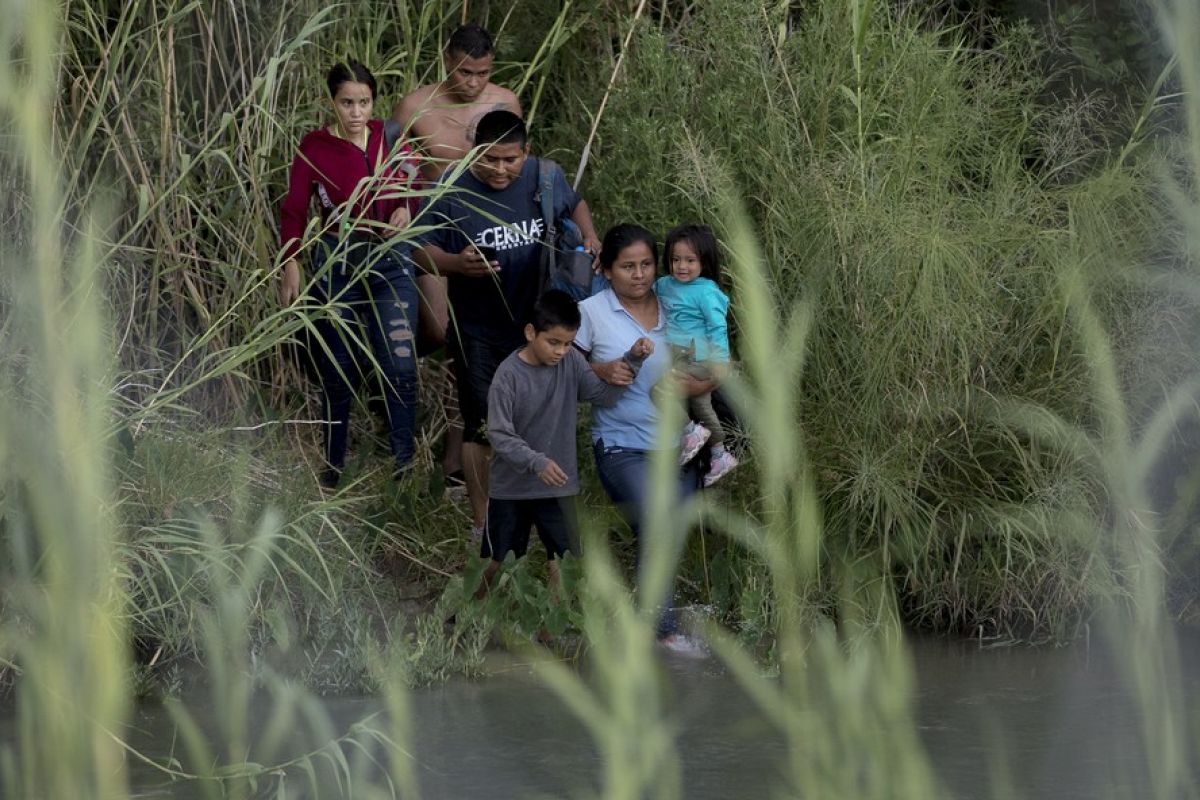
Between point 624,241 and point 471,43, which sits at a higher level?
point 471,43

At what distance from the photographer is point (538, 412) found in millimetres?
→ 5156

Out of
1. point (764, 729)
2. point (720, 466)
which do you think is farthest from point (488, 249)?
point (764, 729)

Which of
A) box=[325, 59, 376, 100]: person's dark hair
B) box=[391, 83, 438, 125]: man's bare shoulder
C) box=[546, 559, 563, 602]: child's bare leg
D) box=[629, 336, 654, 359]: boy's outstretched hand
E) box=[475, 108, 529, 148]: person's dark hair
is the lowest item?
box=[546, 559, 563, 602]: child's bare leg

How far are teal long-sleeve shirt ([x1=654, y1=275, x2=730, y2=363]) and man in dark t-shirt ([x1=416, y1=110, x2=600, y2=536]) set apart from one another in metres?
0.36

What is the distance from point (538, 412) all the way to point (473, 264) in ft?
2.02

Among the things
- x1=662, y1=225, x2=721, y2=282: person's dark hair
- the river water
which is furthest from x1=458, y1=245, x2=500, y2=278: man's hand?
the river water

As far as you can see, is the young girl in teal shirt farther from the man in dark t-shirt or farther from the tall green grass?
the man in dark t-shirt

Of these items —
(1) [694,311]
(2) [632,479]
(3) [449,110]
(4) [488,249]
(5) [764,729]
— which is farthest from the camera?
(3) [449,110]

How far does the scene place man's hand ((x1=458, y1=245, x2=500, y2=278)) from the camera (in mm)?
5496

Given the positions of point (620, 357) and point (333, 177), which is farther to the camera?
point (333, 177)

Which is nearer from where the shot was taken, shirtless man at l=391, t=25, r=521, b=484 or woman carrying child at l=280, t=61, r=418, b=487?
woman carrying child at l=280, t=61, r=418, b=487

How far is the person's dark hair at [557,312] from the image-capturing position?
504cm

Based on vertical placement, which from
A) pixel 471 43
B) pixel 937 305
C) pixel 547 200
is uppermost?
pixel 471 43

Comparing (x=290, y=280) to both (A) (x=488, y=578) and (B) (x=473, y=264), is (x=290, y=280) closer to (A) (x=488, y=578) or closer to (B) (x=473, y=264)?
(B) (x=473, y=264)
